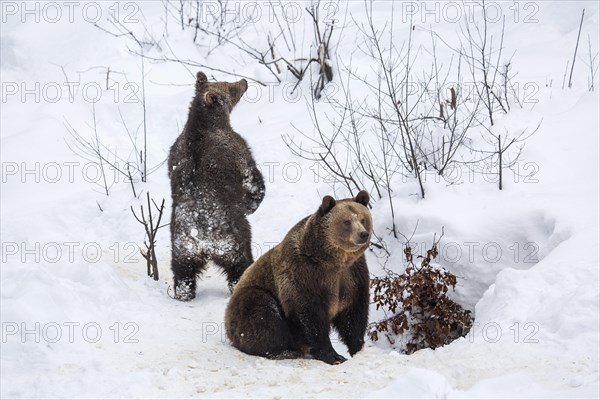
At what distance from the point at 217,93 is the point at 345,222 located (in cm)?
282

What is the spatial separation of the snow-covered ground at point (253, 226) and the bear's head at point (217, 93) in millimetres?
1856

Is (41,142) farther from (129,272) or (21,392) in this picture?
(21,392)

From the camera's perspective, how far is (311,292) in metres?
6.41

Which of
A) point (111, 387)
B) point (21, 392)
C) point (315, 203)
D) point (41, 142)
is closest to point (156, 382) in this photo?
point (111, 387)

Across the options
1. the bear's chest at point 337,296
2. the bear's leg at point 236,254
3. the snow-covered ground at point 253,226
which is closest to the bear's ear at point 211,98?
the bear's leg at point 236,254

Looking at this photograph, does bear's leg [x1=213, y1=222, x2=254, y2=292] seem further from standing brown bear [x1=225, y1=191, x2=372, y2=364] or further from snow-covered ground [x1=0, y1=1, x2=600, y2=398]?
standing brown bear [x1=225, y1=191, x2=372, y2=364]

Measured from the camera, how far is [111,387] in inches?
212

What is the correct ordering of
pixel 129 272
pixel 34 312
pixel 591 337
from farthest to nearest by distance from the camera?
1. pixel 129 272
2. pixel 34 312
3. pixel 591 337

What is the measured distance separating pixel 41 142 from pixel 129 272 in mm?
4712

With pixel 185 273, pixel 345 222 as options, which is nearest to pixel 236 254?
pixel 185 273

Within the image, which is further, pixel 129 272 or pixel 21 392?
pixel 129 272

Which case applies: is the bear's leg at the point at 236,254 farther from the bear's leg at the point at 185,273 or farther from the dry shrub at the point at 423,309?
the dry shrub at the point at 423,309

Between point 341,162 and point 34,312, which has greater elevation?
point 341,162

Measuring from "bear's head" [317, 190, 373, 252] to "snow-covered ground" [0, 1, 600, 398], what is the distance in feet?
3.24
